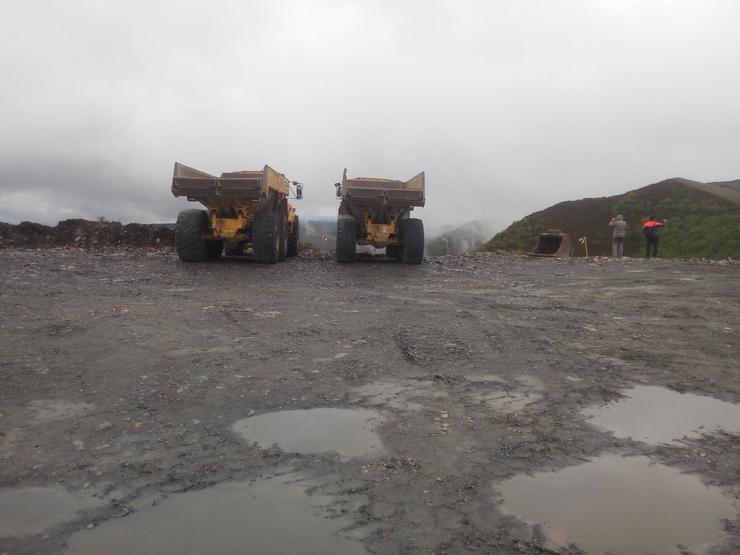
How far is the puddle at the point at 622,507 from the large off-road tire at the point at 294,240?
1388 centimetres

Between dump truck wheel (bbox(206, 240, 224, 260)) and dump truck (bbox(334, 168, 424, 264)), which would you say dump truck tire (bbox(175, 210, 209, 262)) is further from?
dump truck (bbox(334, 168, 424, 264))

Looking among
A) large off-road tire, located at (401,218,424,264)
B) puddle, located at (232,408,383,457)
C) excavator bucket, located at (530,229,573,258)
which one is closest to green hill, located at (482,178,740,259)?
excavator bucket, located at (530,229,573,258)

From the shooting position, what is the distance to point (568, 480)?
9.55ft

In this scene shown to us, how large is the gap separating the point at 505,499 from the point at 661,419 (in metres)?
1.65

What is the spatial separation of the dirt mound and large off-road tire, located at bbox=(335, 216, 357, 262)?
9.33m

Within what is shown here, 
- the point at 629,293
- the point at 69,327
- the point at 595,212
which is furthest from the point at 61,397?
the point at 595,212

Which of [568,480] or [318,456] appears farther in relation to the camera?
[318,456]

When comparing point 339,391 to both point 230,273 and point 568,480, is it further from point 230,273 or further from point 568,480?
point 230,273

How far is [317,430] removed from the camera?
3539mm

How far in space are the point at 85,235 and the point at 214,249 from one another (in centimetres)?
816

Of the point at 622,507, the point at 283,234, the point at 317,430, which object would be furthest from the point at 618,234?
the point at 622,507

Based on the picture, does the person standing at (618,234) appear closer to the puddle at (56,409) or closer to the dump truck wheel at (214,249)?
the dump truck wheel at (214,249)

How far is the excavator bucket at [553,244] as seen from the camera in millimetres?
20641

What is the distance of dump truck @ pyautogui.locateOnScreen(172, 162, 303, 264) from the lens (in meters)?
12.4
